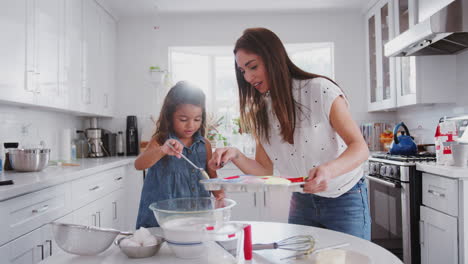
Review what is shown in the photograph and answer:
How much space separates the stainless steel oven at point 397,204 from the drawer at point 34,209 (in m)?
2.01

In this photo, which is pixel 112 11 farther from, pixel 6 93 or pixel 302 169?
pixel 302 169

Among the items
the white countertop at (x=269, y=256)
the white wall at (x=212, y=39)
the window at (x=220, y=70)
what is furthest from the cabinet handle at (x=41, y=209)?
the window at (x=220, y=70)

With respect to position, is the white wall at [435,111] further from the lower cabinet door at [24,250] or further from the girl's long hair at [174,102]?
the lower cabinet door at [24,250]

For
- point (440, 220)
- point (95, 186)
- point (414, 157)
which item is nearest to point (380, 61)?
point (414, 157)

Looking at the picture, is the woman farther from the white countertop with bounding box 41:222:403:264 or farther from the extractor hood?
the extractor hood

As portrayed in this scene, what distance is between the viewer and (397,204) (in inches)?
98.3

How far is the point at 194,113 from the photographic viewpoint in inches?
65.3

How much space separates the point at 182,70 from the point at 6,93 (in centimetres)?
226

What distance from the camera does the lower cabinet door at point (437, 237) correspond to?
77.0 inches

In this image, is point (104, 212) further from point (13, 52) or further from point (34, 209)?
point (13, 52)

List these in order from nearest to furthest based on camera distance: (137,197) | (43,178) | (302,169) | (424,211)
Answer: (302,169) < (43,178) < (424,211) < (137,197)

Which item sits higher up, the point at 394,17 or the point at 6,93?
the point at 394,17

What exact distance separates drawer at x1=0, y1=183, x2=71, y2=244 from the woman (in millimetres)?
889

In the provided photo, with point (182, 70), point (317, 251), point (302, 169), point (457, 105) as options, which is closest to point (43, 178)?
point (302, 169)
